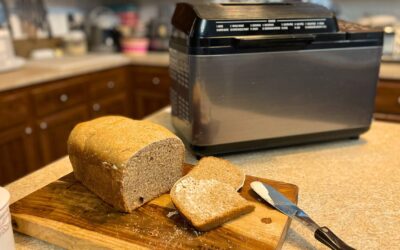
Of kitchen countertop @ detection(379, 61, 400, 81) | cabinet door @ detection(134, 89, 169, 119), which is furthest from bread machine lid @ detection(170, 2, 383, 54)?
cabinet door @ detection(134, 89, 169, 119)

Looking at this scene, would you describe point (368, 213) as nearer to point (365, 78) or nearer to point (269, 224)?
point (269, 224)

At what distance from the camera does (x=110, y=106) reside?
238cm

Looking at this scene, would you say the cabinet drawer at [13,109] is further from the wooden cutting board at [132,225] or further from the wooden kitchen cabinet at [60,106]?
the wooden cutting board at [132,225]

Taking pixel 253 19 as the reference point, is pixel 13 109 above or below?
below

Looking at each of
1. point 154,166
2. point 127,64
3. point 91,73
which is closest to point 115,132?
point 154,166

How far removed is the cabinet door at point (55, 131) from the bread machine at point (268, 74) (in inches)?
48.5

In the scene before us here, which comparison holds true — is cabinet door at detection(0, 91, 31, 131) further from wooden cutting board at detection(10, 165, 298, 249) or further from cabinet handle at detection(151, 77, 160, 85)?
wooden cutting board at detection(10, 165, 298, 249)

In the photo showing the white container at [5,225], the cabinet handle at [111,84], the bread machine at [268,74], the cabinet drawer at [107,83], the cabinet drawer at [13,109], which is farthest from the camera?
the cabinet handle at [111,84]

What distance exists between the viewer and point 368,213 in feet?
2.12

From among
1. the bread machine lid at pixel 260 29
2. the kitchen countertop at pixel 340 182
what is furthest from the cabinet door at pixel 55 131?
the bread machine lid at pixel 260 29

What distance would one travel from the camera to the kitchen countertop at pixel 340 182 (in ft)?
1.94

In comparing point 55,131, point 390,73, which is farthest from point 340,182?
point 55,131

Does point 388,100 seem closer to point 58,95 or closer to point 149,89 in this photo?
point 149,89

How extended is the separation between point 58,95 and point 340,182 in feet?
5.36
